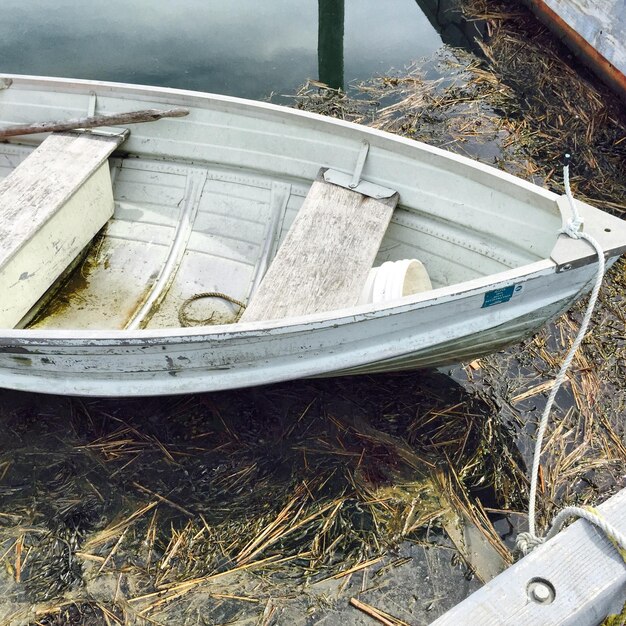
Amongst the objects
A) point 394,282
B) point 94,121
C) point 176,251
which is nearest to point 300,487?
point 394,282

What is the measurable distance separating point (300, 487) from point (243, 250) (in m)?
1.73

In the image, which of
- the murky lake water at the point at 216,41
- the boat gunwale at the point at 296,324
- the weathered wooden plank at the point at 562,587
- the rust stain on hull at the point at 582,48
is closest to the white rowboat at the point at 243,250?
the boat gunwale at the point at 296,324

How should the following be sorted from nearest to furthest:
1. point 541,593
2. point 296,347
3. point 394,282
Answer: point 541,593 < point 296,347 < point 394,282

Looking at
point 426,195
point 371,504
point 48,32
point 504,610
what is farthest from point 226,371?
point 48,32

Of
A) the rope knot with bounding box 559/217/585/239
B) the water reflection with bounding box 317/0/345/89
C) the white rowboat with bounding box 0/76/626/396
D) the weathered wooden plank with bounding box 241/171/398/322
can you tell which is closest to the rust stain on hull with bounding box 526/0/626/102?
the water reflection with bounding box 317/0/345/89

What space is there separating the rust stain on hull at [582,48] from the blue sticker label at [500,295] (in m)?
4.70

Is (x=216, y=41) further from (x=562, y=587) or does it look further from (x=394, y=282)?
(x=562, y=587)

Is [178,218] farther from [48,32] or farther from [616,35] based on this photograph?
[48,32]

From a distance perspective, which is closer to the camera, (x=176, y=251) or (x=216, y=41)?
(x=176, y=251)

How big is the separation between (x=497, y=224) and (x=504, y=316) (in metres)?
0.73

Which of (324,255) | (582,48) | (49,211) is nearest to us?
(324,255)

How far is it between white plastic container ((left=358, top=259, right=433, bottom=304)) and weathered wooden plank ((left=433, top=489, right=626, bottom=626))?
1841mm

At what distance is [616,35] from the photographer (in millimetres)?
6137

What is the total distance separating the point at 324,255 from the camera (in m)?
3.56
